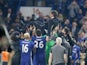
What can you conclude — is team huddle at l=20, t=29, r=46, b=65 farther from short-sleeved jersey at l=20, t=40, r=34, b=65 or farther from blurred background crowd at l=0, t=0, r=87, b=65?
blurred background crowd at l=0, t=0, r=87, b=65

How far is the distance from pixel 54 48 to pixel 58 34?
1.20 metres

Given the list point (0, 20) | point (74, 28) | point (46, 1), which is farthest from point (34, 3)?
point (0, 20)

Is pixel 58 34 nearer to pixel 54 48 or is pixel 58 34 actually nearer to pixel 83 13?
pixel 54 48

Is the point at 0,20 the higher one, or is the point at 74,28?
the point at 0,20

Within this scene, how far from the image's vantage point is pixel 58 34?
12.3 m

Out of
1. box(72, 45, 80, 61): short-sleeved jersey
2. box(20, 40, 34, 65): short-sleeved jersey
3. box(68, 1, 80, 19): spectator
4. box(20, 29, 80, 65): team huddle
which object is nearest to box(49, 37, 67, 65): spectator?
box(20, 29, 80, 65): team huddle

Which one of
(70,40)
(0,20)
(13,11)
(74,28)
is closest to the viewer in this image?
(0,20)

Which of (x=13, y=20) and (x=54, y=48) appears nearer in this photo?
(x=54, y=48)

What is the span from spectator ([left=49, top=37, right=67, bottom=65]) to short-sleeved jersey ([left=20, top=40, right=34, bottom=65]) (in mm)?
664


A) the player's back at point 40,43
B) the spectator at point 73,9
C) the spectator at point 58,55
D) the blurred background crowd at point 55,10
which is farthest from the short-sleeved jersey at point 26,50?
the spectator at point 73,9

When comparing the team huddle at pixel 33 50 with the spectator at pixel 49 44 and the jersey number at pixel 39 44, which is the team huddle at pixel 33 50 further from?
the spectator at pixel 49 44

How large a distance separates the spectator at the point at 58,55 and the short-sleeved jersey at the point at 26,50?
66 centimetres

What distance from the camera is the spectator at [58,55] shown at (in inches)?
440

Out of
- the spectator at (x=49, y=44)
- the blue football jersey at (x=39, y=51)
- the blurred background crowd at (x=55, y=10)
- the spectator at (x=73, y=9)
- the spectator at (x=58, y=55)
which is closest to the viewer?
the spectator at (x=58, y=55)
